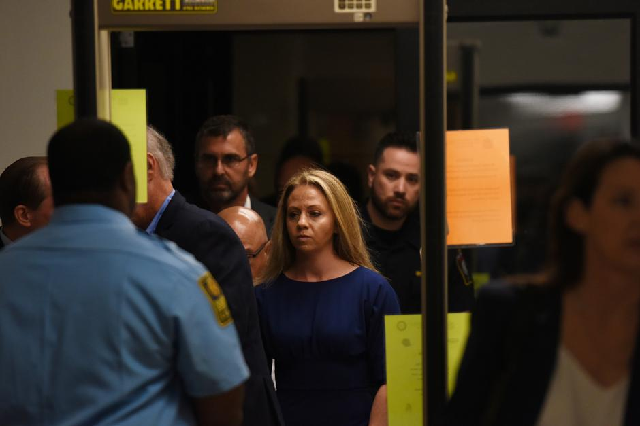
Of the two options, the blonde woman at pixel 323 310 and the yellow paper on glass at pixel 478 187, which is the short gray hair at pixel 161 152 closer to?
the blonde woman at pixel 323 310

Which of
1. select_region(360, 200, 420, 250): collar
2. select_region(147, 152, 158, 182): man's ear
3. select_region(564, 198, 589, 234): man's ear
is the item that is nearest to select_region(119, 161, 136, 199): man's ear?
select_region(147, 152, 158, 182): man's ear

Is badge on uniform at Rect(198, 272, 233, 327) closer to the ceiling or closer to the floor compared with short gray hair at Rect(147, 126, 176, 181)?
closer to the floor

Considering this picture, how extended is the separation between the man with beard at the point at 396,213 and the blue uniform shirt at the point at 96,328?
67.3 inches

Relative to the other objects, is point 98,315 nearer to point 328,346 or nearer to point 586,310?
point 586,310

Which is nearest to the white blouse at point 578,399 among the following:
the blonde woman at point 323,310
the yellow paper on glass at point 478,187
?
the yellow paper on glass at point 478,187

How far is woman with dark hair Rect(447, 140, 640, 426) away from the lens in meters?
1.20

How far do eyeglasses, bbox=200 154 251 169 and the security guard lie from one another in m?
1.92

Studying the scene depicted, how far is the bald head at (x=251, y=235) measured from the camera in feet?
9.95

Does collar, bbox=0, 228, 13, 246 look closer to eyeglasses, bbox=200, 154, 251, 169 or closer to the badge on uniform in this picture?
eyeglasses, bbox=200, 154, 251, 169

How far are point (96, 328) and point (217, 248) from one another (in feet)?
2.33

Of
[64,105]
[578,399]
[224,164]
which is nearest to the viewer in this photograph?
[578,399]

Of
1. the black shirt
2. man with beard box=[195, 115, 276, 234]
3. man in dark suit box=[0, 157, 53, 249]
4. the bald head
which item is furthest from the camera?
man with beard box=[195, 115, 276, 234]

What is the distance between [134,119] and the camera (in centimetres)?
192

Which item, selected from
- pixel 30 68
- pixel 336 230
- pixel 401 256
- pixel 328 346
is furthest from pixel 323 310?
pixel 30 68
